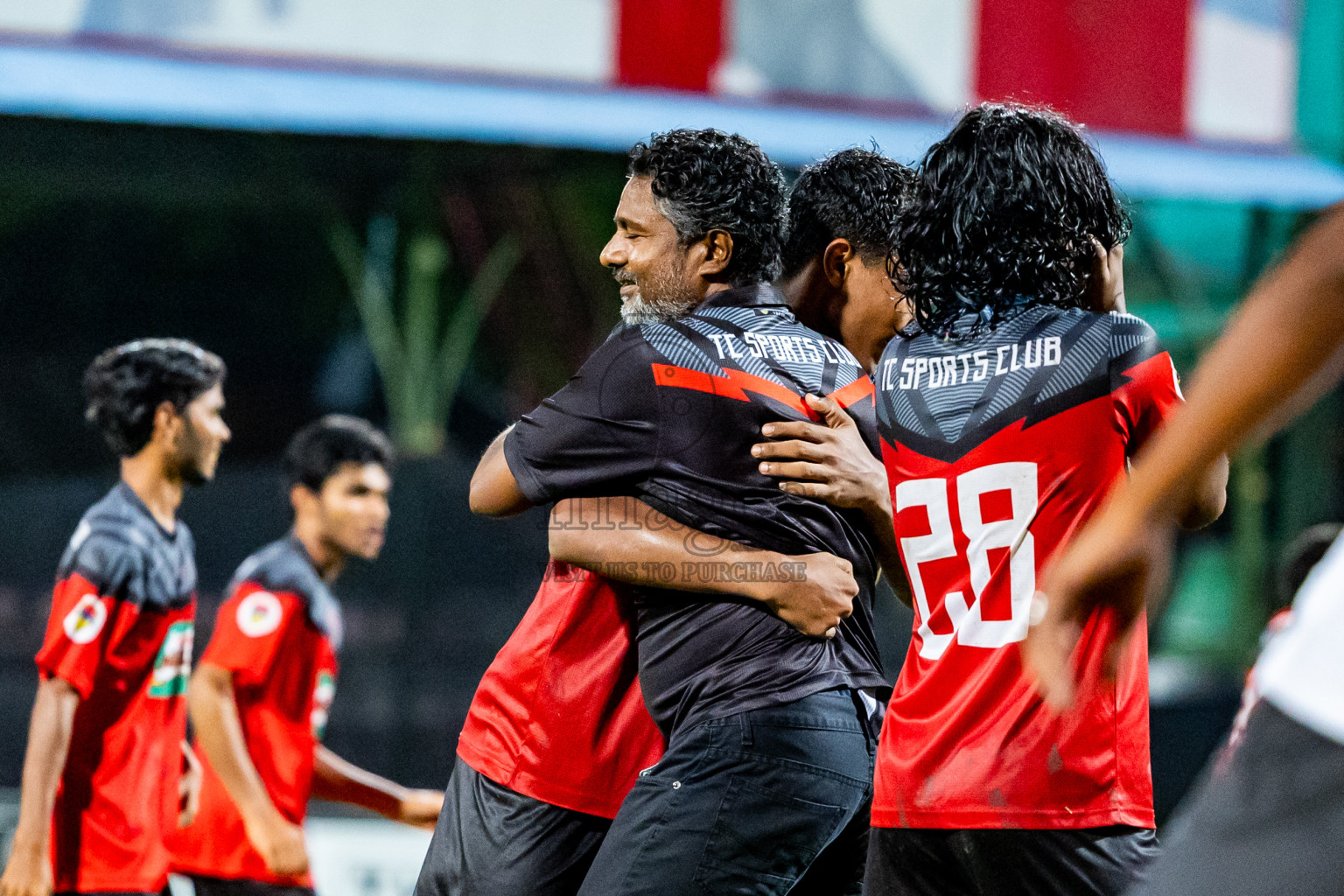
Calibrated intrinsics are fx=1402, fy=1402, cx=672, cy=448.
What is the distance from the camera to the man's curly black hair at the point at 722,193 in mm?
3016

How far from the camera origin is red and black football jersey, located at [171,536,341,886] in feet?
14.9

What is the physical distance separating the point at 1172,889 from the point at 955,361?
106cm

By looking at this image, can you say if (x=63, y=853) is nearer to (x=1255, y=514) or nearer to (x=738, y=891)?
(x=738, y=891)

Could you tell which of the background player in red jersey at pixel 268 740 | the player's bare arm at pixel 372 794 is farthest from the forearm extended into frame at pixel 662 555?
the background player in red jersey at pixel 268 740

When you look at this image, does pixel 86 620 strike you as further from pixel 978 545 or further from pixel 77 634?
pixel 978 545

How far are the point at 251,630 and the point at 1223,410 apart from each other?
3838 millimetres

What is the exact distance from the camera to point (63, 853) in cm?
416

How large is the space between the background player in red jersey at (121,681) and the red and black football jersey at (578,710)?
1.75 metres

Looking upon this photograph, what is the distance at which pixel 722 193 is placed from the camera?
3016 millimetres

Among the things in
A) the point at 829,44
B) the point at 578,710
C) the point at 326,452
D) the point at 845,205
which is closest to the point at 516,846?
the point at 578,710

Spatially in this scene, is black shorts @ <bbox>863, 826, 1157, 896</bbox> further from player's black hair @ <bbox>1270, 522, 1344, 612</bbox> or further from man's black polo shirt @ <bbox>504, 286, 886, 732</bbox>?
player's black hair @ <bbox>1270, 522, 1344, 612</bbox>

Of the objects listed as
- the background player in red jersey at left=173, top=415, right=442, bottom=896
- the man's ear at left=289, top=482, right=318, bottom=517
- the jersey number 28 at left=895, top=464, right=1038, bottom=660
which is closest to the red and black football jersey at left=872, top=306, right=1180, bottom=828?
the jersey number 28 at left=895, top=464, right=1038, bottom=660

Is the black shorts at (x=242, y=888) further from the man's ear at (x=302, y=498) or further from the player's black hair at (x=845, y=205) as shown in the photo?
the player's black hair at (x=845, y=205)

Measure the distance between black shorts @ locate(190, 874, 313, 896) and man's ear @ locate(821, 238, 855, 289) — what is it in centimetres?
274
